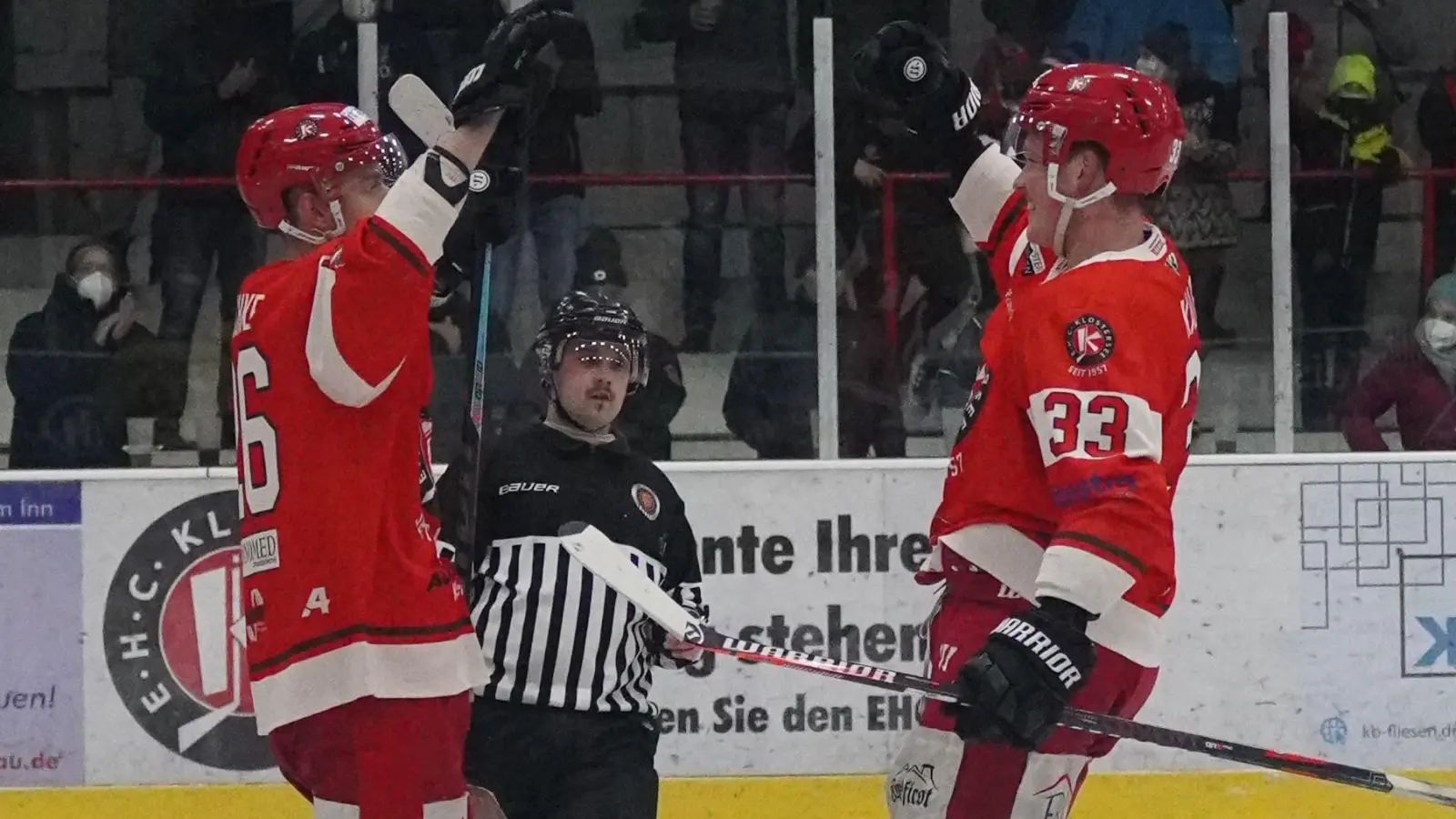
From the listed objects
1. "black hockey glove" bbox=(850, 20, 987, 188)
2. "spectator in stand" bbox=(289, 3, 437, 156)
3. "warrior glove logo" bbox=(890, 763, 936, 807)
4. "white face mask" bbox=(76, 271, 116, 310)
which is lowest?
"warrior glove logo" bbox=(890, 763, 936, 807)

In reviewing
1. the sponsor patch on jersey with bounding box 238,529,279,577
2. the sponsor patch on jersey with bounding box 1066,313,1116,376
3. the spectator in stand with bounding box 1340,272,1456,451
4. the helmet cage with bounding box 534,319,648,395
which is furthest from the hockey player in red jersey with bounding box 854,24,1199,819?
the spectator in stand with bounding box 1340,272,1456,451

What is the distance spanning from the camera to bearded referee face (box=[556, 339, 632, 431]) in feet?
10.0

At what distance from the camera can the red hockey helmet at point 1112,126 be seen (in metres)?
2.38

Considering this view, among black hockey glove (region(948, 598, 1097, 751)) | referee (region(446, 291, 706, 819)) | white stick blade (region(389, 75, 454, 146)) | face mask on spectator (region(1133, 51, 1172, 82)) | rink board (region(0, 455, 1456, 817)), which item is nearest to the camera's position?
black hockey glove (region(948, 598, 1097, 751))

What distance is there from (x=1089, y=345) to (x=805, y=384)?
2025 millimetres

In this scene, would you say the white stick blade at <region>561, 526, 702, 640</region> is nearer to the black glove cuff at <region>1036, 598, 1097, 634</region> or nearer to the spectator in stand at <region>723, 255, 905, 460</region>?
the black glove cuff at <region>1036, 598, 1097, 634</region>

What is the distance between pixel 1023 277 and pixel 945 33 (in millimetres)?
1808

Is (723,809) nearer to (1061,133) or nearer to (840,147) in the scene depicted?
(840,147)

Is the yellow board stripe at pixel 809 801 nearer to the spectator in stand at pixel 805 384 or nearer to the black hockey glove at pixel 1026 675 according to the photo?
the spectator in stand at pixel 805 384

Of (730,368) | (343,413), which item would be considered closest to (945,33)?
(730,368)

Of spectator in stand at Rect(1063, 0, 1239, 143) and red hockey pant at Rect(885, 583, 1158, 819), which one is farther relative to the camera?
spectator in stand at Rect(1063, 0, 1239, 143)

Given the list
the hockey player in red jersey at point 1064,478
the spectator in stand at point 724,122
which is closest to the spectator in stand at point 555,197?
the spectator in stand at point 724,122

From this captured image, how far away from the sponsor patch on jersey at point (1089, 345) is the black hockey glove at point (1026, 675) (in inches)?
10.4

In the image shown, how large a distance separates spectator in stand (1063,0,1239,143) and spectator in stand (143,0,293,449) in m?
1.74
